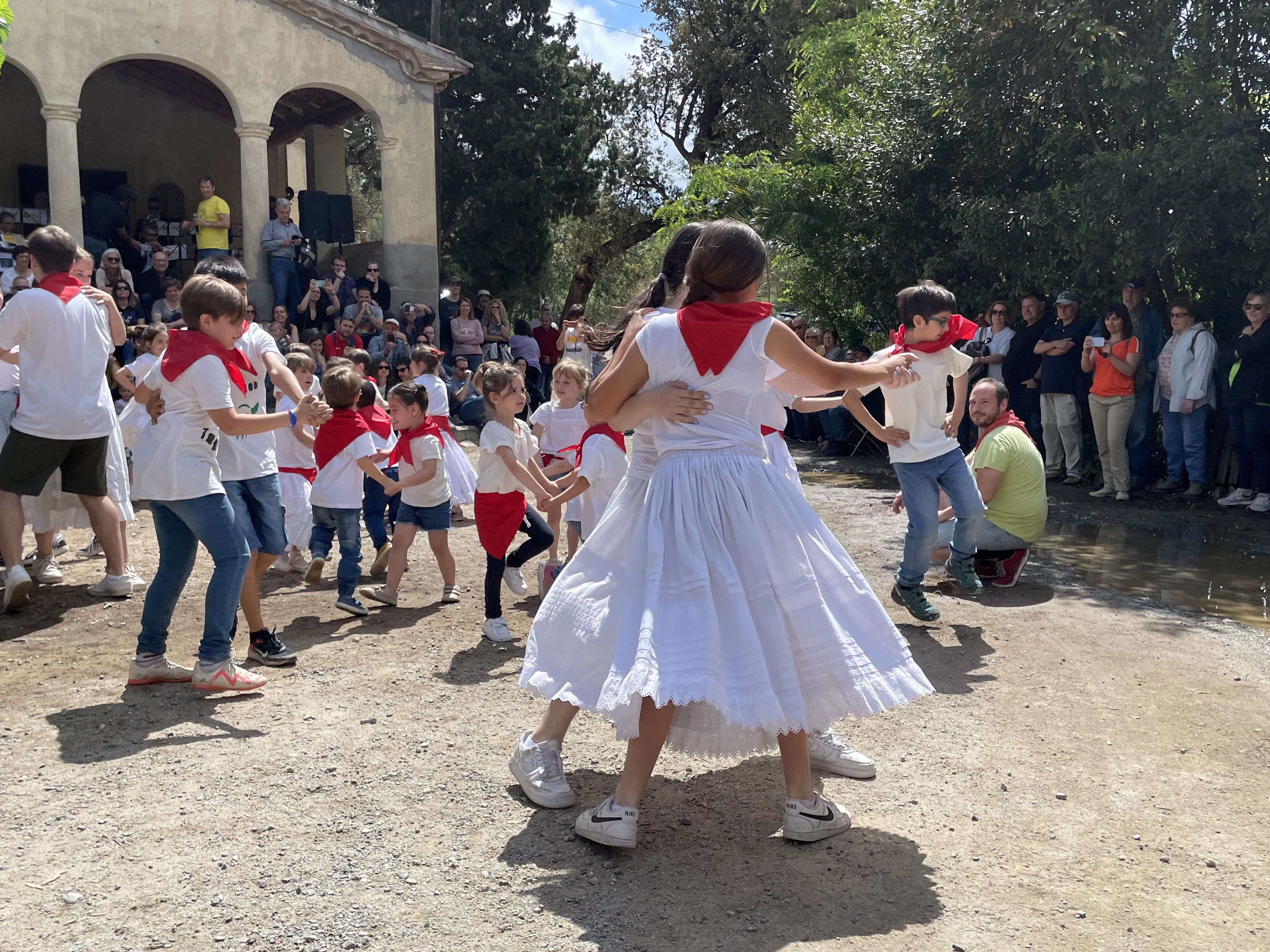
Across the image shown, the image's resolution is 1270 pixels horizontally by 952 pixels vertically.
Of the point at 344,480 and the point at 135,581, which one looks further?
the point at 135,581

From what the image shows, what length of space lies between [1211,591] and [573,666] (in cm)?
551

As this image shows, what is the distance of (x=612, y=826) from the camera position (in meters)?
3.44

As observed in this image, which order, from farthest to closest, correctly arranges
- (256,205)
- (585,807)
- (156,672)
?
1. (256,205)
2. (156,672)
3. (585,807)

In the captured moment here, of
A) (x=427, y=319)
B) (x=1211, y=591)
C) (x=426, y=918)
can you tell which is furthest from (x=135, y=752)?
(x=427, y=319)

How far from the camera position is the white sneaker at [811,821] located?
3.52m

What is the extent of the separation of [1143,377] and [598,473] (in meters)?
7.46

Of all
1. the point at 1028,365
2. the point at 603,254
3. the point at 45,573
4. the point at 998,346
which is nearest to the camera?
the point at 45,573

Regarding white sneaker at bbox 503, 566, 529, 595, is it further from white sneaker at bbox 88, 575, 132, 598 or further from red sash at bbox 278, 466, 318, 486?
white sneaker at bbox 88, 575, 132, 598

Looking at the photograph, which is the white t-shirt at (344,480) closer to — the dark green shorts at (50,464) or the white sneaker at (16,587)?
the dark green shorts at (50,464)

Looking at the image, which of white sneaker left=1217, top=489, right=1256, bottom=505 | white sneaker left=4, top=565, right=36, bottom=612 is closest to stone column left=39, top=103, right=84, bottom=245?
white sneaker left=4, top=565, right=36, bottom=612

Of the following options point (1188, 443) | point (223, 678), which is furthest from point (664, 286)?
point (1188, 443)

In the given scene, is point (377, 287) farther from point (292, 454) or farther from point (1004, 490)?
point (1004, 490)

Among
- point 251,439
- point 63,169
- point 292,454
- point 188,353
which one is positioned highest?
point 63,169

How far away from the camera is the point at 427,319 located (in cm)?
1689
